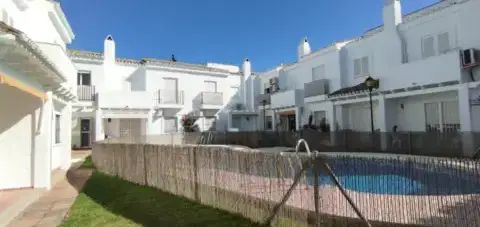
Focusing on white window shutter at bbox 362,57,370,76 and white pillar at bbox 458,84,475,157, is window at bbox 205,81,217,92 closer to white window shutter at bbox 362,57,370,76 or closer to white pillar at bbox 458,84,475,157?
white window shutter at bbox 362,57,370,76

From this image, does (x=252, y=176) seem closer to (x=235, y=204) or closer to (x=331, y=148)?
(x=235, y=204)

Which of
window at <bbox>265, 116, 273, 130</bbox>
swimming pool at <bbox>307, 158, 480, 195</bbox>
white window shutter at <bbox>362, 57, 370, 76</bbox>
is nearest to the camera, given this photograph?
swimming pool at <bbox>307, 158, 480, 195</bbox>

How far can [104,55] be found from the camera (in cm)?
3559

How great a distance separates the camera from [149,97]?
117 feet

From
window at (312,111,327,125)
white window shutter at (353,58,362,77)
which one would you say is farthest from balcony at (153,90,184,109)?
white window shutter at (353,58,362,77)

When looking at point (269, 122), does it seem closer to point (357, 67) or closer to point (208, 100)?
point (208, 100)

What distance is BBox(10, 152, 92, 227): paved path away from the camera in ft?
27.5

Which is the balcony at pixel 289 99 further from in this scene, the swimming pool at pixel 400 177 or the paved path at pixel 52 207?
the swimming pool at pixel 400 177

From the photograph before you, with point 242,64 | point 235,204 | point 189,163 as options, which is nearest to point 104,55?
point 242,64

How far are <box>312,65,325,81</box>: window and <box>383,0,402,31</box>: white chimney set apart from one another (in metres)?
8.72

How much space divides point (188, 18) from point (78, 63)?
39.9 ft

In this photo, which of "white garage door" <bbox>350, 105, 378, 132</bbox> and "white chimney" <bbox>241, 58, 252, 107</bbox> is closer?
"white garage door" <bbox>350, 105, 378, 132</bbox>

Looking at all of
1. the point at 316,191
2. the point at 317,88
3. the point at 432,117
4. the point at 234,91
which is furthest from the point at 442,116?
the point at 234,91

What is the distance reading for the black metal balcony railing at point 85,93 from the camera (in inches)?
1299
